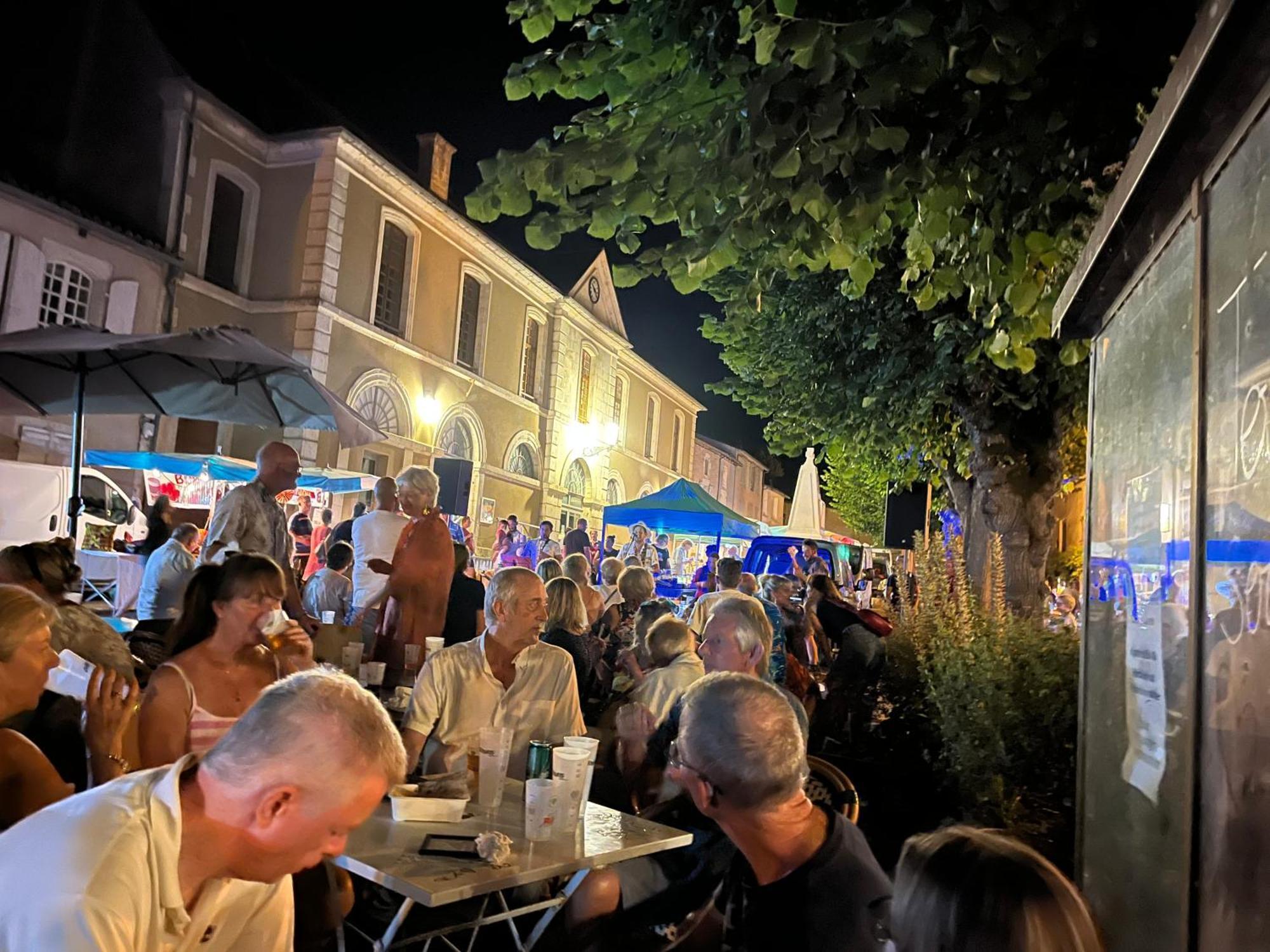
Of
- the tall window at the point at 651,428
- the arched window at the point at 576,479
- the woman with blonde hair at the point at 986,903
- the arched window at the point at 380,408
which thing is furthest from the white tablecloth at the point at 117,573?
the tall window at the point at 651,428

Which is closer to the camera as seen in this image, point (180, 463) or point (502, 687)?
point (502, 687)

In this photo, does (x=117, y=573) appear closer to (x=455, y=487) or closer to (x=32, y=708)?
(x=455, y=487)

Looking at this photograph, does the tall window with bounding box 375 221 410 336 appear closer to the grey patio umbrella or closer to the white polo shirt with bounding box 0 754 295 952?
the grey patio umbrella

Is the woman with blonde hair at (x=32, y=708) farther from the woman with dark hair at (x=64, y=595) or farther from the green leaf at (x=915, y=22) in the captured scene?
the green leaf at (x=915, y=22)

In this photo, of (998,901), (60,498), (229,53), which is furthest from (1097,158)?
(229,53)

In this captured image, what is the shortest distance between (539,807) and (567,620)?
3.04 meters

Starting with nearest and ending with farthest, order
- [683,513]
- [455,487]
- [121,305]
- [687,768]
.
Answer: [687,768] → [455,487] → [683,513] → [121,305]

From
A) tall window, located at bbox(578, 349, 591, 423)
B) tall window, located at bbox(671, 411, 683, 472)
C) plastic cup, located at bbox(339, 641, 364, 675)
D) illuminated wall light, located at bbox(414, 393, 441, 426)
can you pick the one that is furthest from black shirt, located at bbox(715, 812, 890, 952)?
tall window, located at bbox(671, 411, 683, 472)

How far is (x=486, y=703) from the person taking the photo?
4074mm

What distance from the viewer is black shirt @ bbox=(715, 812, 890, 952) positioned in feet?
7.44

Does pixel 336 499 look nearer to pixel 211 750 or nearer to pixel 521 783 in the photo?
pixel 521 783

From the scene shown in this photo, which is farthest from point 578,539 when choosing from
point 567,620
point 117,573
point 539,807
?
point 539,807

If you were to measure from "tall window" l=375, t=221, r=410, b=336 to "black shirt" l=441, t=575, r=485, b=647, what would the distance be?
16.5 meters

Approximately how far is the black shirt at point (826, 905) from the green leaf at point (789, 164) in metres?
2.07
